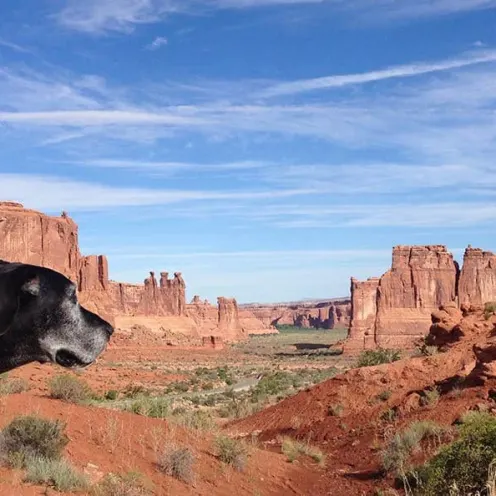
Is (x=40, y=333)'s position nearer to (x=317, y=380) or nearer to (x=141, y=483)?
(x=141, y=483)

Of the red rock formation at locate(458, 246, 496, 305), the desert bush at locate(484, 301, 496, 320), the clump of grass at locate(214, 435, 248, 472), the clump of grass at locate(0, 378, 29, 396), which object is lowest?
the clump of grass at locate(214, 435, 248, 472)

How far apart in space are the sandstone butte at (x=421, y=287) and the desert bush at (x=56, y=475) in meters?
74.3

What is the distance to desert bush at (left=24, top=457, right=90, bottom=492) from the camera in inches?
302

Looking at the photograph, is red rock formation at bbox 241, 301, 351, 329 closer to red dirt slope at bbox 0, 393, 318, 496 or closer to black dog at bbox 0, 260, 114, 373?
red dirt slope at bbox 0, 393, 318, 496

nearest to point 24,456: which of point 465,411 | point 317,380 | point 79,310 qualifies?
point 79,310

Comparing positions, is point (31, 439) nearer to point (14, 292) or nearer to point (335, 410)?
point (14, 292)

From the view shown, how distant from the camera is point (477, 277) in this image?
90.6 m

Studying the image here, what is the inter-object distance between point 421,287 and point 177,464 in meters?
81.4

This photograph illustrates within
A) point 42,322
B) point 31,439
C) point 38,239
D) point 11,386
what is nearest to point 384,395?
point 11,386

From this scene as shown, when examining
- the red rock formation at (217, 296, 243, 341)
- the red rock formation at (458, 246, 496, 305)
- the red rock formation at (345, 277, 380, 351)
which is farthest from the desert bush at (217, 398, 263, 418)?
the red rock formation at (217, 296, 243, 341)

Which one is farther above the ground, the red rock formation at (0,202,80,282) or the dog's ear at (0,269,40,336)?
the red rock formation at (0,202,80,282)

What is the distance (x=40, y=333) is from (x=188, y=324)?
351ft

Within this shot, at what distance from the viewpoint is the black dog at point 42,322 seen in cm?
248

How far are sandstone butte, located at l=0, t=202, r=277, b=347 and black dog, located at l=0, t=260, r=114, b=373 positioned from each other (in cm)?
4818
